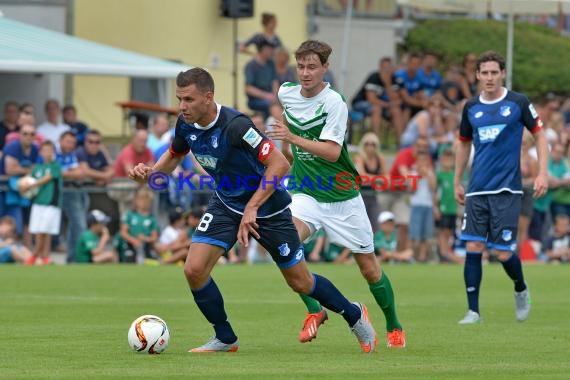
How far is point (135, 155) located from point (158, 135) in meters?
1.67

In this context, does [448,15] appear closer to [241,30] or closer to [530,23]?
[530,23]

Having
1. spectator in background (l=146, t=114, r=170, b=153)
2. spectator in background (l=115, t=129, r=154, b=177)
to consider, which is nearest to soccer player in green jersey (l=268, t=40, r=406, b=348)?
spectator in background (l=115, t=129, r=154, b=177)

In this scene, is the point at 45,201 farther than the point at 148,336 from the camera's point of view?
Yes

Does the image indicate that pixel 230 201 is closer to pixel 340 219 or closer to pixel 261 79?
pixel 340 219

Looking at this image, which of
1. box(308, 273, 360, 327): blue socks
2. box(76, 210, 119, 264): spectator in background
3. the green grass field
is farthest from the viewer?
box(76, 210, 119, 264): spectator in background

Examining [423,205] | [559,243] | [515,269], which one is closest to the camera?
[515,269]

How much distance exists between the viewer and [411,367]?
9445 millimetres

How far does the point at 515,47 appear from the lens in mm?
39938

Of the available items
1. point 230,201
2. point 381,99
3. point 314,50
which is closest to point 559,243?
point 381,99

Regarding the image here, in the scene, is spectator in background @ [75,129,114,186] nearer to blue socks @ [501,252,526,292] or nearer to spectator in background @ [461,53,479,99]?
spectator in background @ [461,53,479,99]

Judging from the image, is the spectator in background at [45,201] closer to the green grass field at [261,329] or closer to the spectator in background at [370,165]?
the green grass field at [261,329]

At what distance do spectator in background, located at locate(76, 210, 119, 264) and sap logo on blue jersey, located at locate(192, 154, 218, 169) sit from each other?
37.3ft

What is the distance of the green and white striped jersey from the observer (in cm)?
1069

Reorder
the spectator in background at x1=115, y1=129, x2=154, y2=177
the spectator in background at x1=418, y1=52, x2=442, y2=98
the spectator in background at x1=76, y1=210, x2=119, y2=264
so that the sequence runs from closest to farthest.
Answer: the spectator in background at x1=76, y1=210, x2=119, y2=264 → the spectator in background at x1=115, y1=129, x2=154, y2=177 → the spectator in background at x1=418, y1=52, x2=442, y2=98
